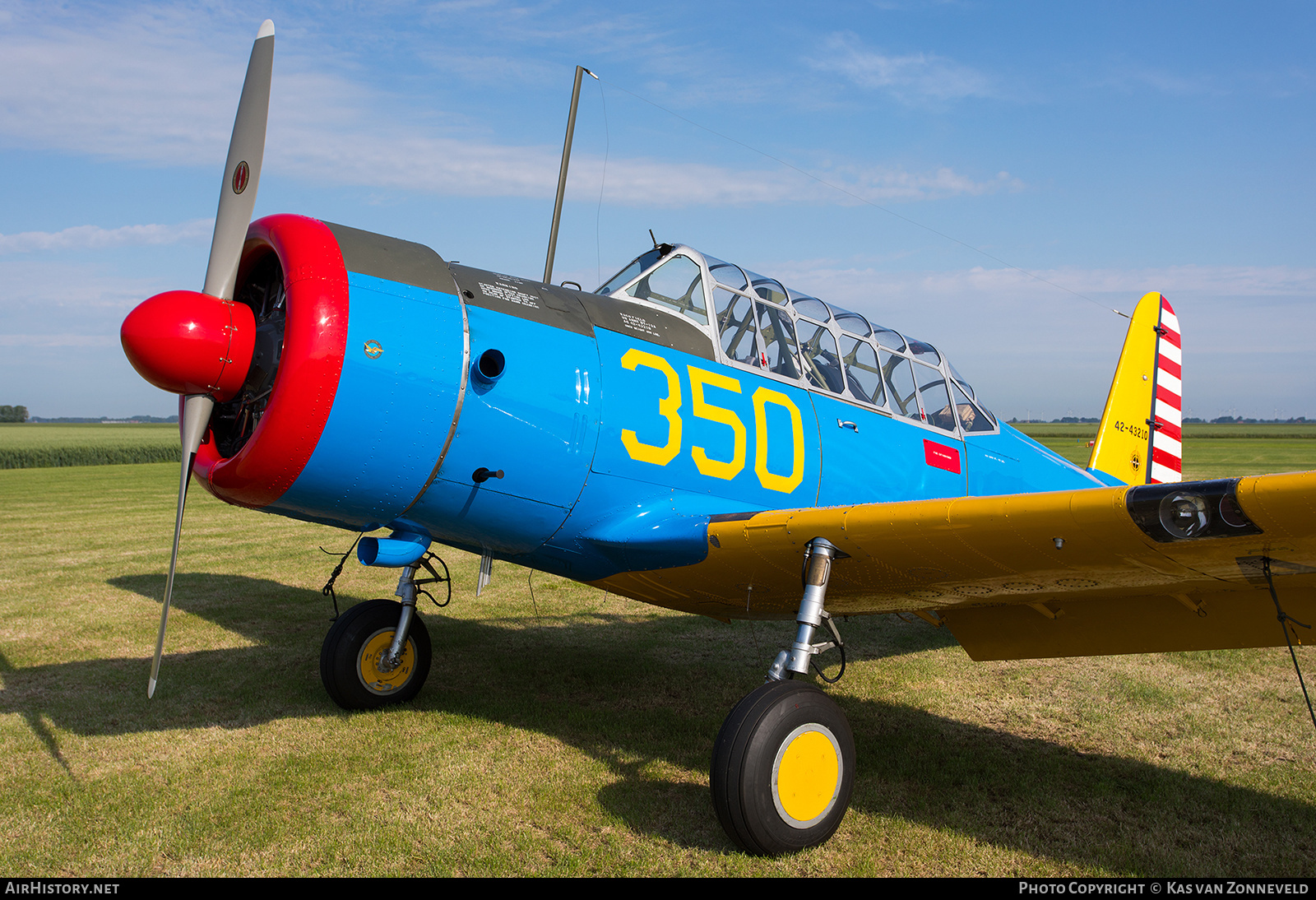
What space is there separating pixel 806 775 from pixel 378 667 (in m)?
2.83

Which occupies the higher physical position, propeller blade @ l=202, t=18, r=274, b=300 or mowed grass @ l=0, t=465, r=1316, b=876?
propeller blade @ l=202, t=18, r=274, b=300

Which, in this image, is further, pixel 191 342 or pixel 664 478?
pixel 664 478

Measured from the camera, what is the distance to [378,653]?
5.23 metres

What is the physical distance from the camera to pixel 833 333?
519cm

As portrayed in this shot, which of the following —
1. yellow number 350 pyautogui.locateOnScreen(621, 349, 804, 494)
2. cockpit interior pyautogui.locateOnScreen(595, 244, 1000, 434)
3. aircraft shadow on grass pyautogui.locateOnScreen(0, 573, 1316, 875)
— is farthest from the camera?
cockpit interior pyautogui.locateOnScreen(595, 244, 1000, 434)

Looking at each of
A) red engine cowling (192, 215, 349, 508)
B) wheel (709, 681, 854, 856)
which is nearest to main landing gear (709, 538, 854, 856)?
wheel (709, 681, 854, 856)

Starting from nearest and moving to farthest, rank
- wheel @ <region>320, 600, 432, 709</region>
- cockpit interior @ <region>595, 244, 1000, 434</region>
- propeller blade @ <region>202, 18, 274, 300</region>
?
1. propeller blade @ <region>202, 18, 274, 300</region>
2. cockpit interior @ <region>595, 244, 1000, 434</region>
3. wheel @ <region>320, 600, 432, 709</region>

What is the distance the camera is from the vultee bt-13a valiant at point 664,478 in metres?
3.37

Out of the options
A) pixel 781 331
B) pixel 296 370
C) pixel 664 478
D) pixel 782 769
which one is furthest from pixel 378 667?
pixel 781 331

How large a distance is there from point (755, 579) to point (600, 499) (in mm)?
849

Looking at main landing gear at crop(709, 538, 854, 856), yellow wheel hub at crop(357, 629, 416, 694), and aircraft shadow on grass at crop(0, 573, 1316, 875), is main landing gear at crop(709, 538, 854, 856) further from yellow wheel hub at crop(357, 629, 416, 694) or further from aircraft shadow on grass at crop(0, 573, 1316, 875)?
yellow wheel hub at crop(357, 629, 416, 694)

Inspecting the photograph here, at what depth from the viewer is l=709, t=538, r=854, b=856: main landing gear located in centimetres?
330

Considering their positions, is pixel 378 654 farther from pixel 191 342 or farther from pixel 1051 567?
pixel 1051 567

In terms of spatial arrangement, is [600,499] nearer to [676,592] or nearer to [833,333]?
[676,592]
